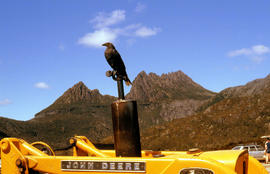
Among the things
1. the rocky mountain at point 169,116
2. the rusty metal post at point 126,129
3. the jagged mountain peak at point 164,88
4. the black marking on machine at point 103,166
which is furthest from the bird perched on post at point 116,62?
the jagged mountain peak at point 164,88

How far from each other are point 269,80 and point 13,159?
112 m

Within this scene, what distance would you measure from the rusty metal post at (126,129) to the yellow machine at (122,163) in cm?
89

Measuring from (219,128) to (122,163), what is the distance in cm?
5073

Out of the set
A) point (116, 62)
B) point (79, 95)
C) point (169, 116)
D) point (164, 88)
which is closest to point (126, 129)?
point (116, 62)

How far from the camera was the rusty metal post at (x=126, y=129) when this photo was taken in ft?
18.5

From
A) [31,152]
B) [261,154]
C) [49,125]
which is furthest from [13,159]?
[49,125]

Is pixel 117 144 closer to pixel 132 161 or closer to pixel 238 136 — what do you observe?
pixel 132 161

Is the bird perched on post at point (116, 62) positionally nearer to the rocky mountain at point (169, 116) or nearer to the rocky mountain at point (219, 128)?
the rocky mountain at point (169, 116)

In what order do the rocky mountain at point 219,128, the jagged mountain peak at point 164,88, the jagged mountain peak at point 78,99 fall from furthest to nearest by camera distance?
the jagged mountain peak at point 164,88 < the jagged mountain peak at point 78,99 < the rocky mountain at point 219,128

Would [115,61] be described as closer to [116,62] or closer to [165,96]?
[116,62]

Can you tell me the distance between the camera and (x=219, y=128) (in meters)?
53.0

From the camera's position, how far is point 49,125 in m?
92.9

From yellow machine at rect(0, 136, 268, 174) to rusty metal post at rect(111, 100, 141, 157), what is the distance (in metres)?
0.89

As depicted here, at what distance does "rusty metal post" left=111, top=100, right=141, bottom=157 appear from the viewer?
5.65 m
